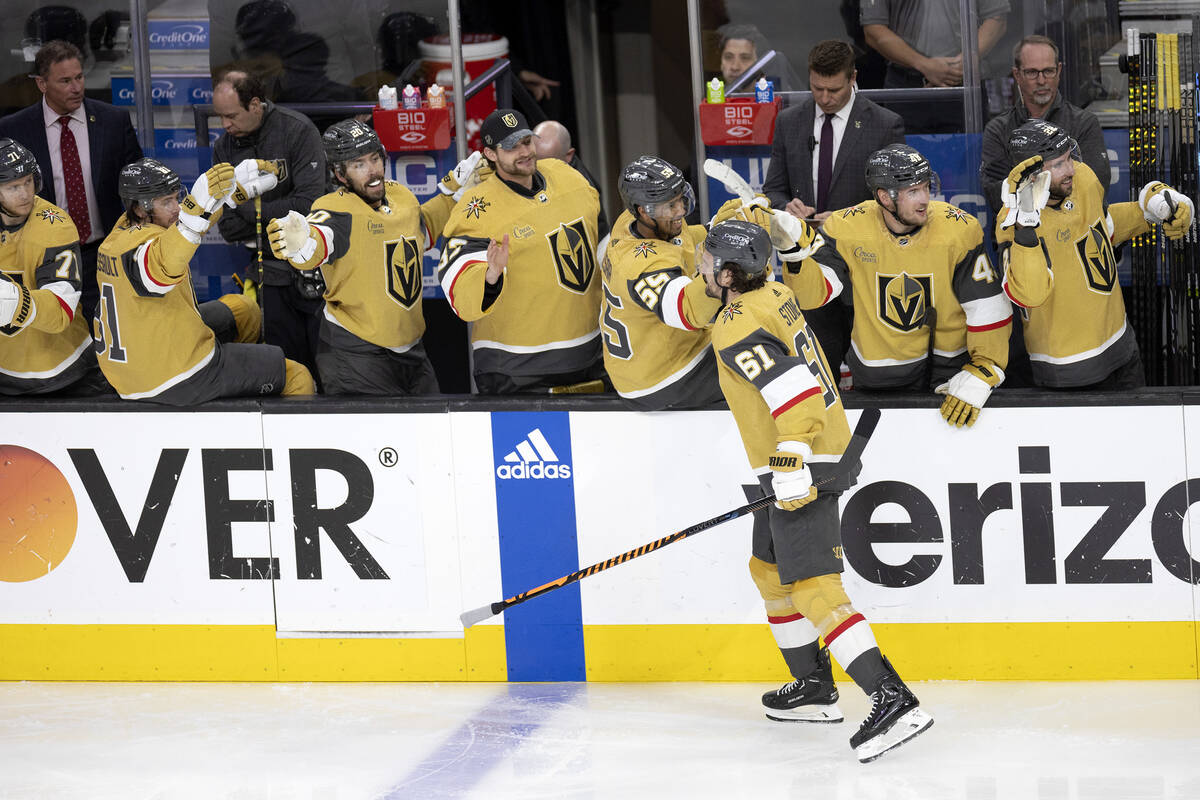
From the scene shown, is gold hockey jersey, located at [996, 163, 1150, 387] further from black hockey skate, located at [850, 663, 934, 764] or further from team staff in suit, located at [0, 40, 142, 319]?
team staff in suit, located at [0, 40, 142, 319]

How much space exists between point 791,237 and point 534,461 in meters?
1.04

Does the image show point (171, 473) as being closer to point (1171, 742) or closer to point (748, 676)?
point (748, 676)

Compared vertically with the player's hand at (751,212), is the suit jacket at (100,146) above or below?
above

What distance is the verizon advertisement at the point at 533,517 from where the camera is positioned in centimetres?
449

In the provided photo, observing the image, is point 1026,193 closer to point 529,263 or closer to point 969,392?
point 969,392

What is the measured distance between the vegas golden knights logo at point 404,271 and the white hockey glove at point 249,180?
0.45 metres

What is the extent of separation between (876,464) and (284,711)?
194cm

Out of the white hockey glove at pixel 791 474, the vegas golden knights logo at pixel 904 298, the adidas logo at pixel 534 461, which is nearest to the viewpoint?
the white hockey glove at pixel 791 474

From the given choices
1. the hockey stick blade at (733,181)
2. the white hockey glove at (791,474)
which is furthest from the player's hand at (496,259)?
the white hockey glove at (791,474)

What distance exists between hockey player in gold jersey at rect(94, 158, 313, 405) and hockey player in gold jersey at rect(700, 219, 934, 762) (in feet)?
5.36

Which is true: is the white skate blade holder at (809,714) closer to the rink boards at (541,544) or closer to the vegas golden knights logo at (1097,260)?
the rink boards at (541,544)

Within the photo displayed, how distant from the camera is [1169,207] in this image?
4719 millimetres

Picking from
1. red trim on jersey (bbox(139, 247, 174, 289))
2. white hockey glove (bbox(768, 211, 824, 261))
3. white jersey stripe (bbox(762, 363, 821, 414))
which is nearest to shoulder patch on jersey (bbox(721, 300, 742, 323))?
white jersey stripe (bbox(762, 363, 821, 414))

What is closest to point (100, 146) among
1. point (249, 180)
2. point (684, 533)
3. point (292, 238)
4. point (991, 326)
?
point (249, 180)
